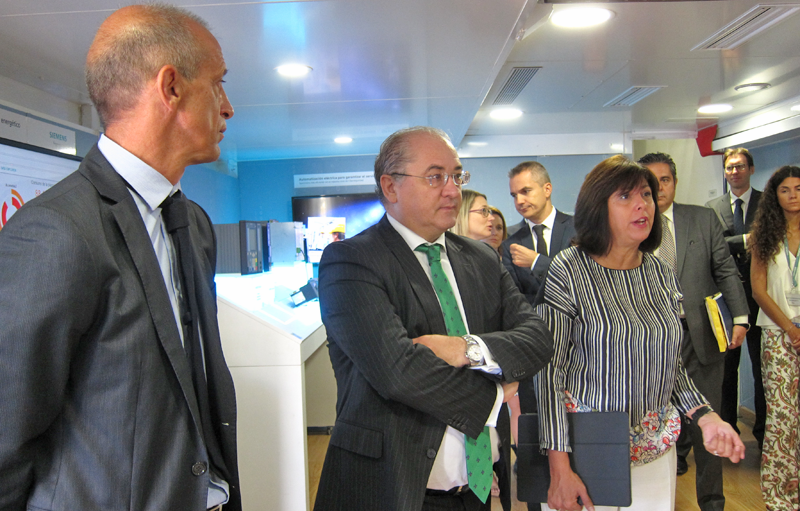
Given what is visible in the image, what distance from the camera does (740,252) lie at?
3.73 metres

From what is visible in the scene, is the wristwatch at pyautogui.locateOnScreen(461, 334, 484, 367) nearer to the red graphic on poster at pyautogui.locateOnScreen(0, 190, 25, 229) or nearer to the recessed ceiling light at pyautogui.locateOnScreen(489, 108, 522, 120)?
the red graphic on poster at pyautogui.locateOnScreen(0, 190, 25, 229)

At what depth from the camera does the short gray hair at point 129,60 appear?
898 mm

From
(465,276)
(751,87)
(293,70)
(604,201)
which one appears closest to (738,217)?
(751,87)

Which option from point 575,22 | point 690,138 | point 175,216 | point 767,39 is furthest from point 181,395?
point 690,138

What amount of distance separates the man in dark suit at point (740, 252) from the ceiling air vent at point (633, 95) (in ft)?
2.93

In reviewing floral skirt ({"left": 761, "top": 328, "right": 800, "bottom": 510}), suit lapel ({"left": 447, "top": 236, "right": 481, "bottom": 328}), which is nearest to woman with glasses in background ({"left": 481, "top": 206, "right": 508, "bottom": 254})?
floral skirt ({"left": 761, "top": 328, "right": 800, "bottom": 510})

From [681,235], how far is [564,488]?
73.6 inches

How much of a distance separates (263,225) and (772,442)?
2958mm

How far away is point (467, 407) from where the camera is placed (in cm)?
125

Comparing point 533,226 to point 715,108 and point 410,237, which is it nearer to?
point 410,237

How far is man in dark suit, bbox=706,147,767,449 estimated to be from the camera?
12.1ft

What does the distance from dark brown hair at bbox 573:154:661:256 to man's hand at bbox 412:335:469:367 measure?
665 millimetres

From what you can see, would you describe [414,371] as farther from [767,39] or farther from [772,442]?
[767,39]

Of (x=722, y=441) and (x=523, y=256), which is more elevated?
(x=523, y=256)
